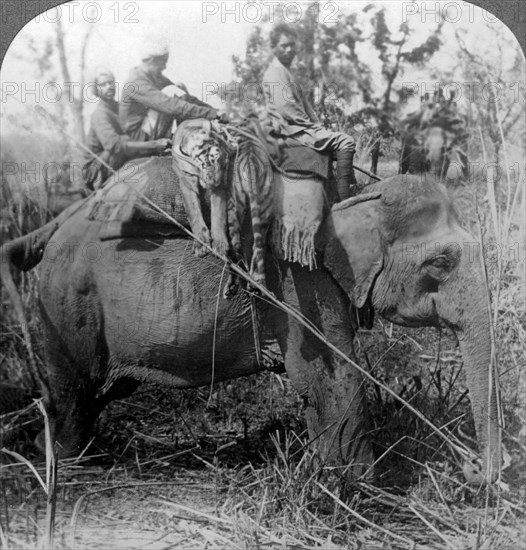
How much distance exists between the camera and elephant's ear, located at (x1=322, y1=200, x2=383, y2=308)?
6.89ft

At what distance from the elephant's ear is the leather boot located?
0.03 m

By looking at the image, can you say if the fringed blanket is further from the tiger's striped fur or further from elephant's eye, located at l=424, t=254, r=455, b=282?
elephant's eye, located at l=424, t=254, r=455, b=282

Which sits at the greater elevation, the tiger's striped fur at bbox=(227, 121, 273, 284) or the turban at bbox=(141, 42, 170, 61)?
the turban at bbox=(141, 42, 170, 61)

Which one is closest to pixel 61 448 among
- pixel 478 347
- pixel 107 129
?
pixel 107 129

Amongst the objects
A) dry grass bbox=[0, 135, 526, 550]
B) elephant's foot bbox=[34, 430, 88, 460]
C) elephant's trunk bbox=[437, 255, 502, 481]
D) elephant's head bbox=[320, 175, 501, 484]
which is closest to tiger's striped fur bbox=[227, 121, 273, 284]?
elephant's head bbox=[320, 175, 501, 484]

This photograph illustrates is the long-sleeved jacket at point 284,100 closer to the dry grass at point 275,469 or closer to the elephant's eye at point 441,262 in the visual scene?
the dry grass at point 275,469

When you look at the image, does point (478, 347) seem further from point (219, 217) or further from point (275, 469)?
point (219, 217)

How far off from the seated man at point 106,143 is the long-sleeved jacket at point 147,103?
0.02m

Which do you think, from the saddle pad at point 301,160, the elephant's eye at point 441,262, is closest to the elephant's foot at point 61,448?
the saddle pad at point 301,160

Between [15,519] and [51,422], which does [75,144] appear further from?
[15,519]

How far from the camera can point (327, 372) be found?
2.11 m

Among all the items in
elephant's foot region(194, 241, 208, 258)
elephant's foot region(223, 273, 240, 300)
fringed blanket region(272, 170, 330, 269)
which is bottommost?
elephant's foot region(223, 273, 240, 300)

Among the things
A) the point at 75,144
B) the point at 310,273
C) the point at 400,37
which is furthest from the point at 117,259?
the point at 400,37

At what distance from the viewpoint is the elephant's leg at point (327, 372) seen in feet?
6.90
